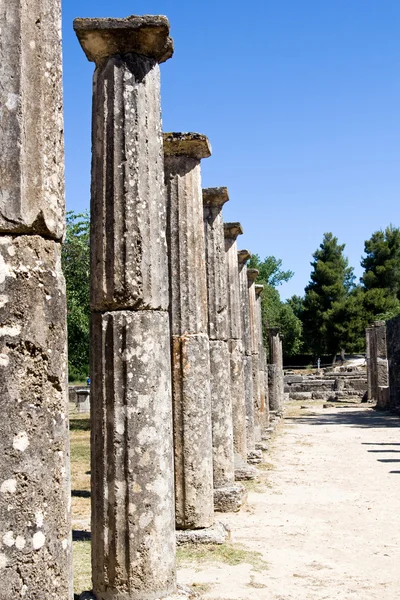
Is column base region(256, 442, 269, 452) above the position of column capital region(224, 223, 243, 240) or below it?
below

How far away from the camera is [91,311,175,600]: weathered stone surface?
5.10 meters

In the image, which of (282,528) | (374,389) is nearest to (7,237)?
(282,528)

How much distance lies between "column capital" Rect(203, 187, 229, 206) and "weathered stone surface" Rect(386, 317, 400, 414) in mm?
16964

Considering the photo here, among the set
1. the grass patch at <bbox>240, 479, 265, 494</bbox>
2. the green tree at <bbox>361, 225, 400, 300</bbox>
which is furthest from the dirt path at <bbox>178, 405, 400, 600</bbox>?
the green tree at <bbox>361, 225, 400, 300</bbox>

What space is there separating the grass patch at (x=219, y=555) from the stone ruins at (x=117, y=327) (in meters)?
0.13

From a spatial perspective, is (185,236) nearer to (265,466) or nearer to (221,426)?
(221,426)

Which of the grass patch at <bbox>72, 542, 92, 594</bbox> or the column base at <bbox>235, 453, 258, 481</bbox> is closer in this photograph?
the grass patch at <bbox>72, 542, 92, 594</bbox>

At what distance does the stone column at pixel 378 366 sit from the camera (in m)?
28.3

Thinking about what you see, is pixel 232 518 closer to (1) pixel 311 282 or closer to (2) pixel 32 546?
(2) pixel 32 546

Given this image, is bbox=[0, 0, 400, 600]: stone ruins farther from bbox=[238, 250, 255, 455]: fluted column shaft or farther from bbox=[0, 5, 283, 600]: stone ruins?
bbox=[238, 250, 255, 455]: fluted column shaft

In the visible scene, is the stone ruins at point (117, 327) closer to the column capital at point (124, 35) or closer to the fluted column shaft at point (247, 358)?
the column capital at point (124, 35)

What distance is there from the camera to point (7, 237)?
2.46 meters

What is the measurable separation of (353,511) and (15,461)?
Result: 25.5ft

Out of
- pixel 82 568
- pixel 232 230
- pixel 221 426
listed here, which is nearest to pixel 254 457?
pixel 232 230
